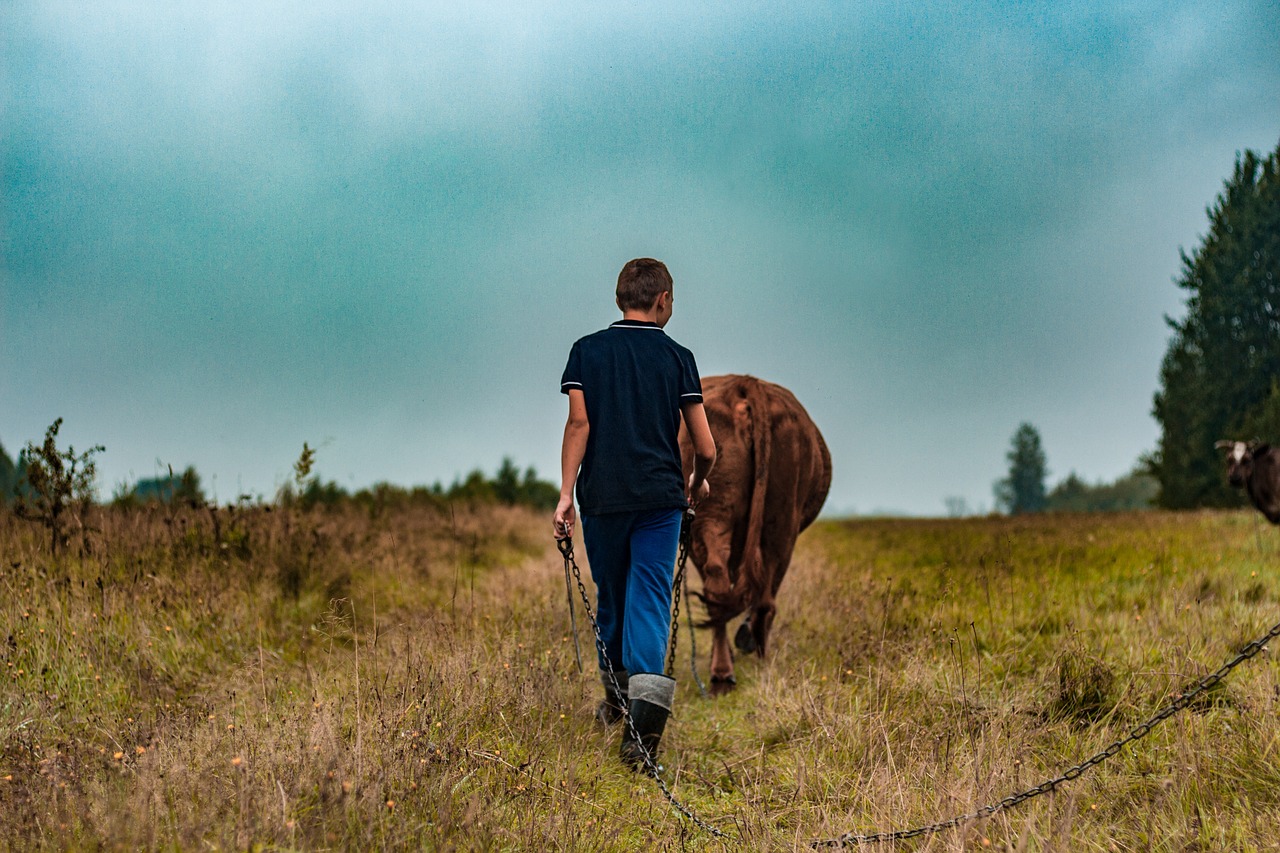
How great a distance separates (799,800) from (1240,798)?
61.4 inches

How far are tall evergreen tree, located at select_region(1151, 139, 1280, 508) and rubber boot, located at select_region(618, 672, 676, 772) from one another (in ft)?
110

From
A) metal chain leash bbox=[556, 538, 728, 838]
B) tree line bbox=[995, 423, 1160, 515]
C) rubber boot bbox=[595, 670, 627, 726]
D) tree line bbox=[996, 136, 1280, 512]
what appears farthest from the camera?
tree line bbox=[995, 423, 1160, 515]

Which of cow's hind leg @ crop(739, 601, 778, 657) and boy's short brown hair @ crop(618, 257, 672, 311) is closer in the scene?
boy's short brown hair @ crop(618, 257, 672, 311)

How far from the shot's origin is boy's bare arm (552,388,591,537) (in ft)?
13.3

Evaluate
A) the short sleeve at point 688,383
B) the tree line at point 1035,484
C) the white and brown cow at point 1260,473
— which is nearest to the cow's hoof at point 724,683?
the short sleeve at point 688,383

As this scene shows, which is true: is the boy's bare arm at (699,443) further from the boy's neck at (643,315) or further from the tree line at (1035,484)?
the tree line at (1035,484)

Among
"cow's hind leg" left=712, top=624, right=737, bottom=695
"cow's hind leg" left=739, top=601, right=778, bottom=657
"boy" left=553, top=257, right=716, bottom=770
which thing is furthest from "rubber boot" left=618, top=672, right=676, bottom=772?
"cow's hind leg" left=739, top=601, right=778, bottom=657

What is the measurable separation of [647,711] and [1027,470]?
86.6 metres

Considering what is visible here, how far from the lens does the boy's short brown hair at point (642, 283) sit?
14.1 feet

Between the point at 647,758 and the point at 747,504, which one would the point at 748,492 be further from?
the point at 647,758

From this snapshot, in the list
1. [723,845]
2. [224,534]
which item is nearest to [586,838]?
[723,845]

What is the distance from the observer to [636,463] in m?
4.14

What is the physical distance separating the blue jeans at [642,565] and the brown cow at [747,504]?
42.5 inches

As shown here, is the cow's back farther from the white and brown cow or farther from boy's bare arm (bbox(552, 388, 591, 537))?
the white and brown cow
